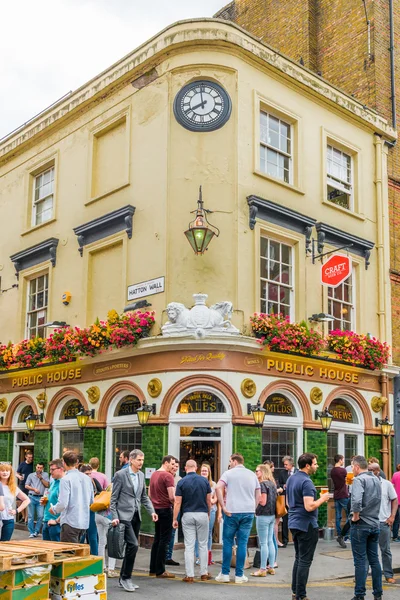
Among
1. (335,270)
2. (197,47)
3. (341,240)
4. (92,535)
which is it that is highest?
(197,47)

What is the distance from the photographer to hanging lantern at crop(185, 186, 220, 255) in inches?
576

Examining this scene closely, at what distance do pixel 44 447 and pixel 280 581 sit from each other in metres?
8.60

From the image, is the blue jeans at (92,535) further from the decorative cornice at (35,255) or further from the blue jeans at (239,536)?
the decorative cornice at (35,255)

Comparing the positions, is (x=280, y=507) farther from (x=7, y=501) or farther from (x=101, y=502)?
(x=7, y=501)

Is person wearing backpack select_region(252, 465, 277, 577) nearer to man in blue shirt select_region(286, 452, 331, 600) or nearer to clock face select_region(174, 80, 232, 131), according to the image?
man in blue shirt select_region(286, 452, 331, 600)

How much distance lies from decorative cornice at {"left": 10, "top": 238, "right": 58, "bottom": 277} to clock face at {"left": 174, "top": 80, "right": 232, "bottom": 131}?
4.97 meters

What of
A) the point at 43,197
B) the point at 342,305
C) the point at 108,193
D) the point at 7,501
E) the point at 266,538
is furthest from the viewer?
the point at 43,197

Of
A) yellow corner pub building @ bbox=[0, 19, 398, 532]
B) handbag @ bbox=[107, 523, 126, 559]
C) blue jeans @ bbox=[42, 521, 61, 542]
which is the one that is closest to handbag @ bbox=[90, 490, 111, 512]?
handbag @ bbox=[107, 523, 126, 559]

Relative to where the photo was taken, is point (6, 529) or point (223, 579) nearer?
point (6, 529)

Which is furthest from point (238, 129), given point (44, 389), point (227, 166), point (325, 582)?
point (325, 582)

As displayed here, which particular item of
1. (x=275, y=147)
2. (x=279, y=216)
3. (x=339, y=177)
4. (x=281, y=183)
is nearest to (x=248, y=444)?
(x=279, y=216)

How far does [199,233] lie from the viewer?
14.6 m

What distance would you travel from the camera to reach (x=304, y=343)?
51.2 ft

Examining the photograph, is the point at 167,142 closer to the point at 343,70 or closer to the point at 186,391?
the point at 186,391
